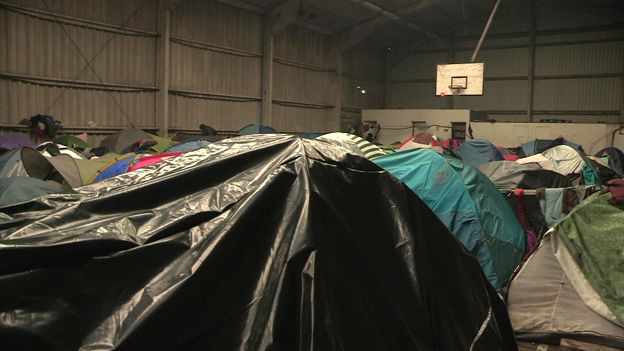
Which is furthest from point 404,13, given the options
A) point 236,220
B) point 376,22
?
point 236,220

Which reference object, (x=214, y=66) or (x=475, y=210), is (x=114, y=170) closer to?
(x=475, y=210)

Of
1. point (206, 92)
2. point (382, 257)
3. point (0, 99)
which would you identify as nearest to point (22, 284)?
point (382, 257)

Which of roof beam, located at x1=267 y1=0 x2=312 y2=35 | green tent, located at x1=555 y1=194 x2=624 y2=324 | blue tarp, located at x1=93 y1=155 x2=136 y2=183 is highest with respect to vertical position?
roof beam, located at x1=267 y1=0 x2=312 y2=35

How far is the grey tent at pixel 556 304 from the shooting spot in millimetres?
3523

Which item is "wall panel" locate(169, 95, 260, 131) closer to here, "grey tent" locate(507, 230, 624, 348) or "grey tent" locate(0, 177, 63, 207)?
"grey tent" locate(0, 177, 63, 207)

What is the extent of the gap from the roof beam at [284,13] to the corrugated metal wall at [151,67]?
0.42 m

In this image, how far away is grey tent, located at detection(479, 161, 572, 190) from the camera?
5.59m

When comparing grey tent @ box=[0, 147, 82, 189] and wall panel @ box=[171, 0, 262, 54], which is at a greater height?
wall panel @ box=[171, 0, 262, 54]

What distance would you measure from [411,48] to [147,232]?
60.3 feet

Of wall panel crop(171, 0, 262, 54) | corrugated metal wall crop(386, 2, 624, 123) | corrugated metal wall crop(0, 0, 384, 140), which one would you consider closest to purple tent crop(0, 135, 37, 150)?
corrugated metal wall crop(0, 0, 384, 140)

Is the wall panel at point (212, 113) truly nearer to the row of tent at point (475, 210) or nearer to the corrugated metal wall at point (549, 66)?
the row of tent at point (475, 210)

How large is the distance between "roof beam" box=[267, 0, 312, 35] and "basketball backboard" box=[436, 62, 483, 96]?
12.5 ft

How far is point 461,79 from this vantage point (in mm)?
12023

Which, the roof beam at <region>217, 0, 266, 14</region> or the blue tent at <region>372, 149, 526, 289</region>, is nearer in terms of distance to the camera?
the blue tent at <region>372, 149, 526, 289</region>
